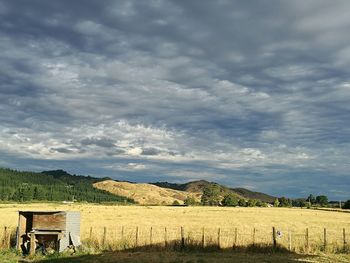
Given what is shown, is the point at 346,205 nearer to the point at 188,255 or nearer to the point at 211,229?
the point at 211,229

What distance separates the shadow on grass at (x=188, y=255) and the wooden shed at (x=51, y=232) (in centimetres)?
196

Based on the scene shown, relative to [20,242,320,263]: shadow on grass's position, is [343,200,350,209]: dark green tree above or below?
above

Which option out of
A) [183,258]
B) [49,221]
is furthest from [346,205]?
[49,221]

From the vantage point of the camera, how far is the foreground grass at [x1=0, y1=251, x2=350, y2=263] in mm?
28234

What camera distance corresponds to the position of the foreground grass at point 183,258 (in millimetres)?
28234

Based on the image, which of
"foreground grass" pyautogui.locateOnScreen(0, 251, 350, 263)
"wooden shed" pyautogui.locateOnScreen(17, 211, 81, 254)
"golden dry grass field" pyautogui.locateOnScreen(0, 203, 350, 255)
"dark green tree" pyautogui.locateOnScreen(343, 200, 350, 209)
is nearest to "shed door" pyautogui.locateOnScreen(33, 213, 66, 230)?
"wooden shed" pyautogui.locateOnScreen(17, 211, 81, 254)

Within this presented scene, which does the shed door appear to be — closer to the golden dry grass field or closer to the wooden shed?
the wooden shed

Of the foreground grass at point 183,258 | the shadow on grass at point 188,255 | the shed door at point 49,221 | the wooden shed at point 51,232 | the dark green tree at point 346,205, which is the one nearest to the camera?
the foreground grass at point 183,258

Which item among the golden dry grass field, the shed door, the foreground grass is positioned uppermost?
the shed door

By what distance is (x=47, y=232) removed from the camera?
3316 centimetres

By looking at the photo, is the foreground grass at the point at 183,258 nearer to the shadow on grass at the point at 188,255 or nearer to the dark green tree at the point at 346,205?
the shadow on grass at the point at 188,255

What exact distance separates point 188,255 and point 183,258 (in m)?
1.70

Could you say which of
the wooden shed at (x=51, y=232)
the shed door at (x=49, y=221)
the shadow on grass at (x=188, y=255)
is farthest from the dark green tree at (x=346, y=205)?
the shed door at (x=49, y=221)

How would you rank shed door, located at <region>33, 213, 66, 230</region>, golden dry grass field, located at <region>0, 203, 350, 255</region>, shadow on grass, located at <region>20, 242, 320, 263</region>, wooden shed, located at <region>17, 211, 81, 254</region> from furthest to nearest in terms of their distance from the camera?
Result: golden dry grass field, located at <region>0, 203, 350, 255</region>
shed door, located at <region>33, 213, 66, 230</region>
wooden shed, located at <region>17, 211, 81, 254</region>
shadow on grass, located at <region>20, 242, 320, 263</region>
